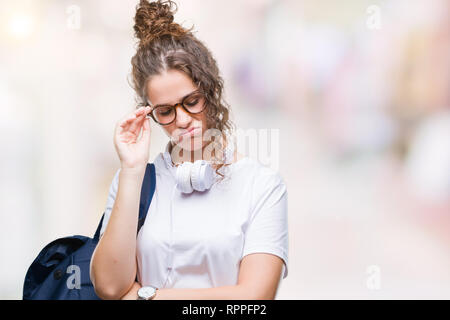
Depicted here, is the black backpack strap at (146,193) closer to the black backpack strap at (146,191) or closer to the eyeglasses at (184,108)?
the black backpack strap at (146,191)

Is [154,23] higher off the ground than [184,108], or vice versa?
[154,23]

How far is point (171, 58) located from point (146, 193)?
43 centimetres

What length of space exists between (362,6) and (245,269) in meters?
1.63

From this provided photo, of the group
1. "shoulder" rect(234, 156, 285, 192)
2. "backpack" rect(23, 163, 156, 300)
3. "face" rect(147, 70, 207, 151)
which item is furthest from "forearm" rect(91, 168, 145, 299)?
"shoulder" rect(234, 156, 285, 192)

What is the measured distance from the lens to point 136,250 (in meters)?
1.59

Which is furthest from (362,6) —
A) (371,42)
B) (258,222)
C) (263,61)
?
(258,222)

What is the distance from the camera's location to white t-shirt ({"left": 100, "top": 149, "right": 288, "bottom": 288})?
1525mm

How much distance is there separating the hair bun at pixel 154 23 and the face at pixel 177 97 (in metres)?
0.16

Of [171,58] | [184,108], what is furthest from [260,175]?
[171,58]

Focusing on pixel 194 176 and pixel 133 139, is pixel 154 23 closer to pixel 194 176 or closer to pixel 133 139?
pixel 133 139

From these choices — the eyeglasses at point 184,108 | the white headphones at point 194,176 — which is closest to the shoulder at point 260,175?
the white headphones at point 194,176

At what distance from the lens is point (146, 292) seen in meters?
1.50

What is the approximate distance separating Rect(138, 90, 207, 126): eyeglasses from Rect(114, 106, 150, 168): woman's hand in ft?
0.11

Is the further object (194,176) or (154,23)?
(154,23)
